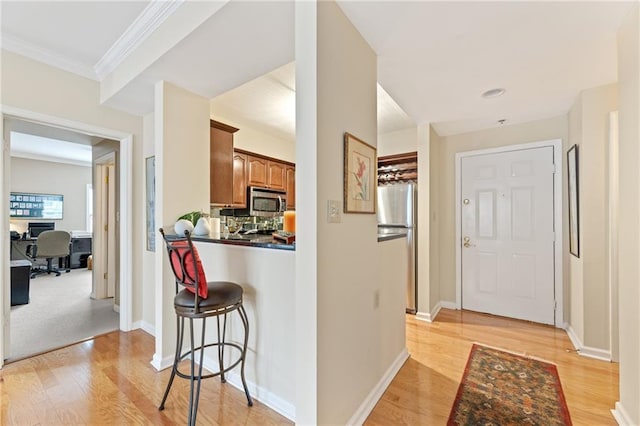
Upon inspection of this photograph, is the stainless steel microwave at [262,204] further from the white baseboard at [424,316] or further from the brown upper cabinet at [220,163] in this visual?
the white baseboard at [424,316]

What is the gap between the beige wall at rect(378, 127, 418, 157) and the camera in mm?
4109

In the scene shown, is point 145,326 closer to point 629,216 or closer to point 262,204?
point 262,204

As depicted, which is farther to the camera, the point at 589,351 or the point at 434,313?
the point at 434,313

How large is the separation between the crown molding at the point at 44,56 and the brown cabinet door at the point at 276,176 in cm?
220

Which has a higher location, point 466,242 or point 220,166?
point 220,166

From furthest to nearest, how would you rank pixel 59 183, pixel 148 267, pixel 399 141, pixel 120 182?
pixel 59 183 → pixel 399 141 → pixel 120 182 → pixel 148 267

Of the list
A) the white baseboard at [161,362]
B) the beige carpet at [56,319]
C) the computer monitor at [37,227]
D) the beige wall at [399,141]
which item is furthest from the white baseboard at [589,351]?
the computer monitor at [37,227]

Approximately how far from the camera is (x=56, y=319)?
323 centimetres

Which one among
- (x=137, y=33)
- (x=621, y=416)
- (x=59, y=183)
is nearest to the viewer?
(x=621, y=416)

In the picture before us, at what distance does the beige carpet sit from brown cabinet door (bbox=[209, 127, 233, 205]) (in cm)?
184

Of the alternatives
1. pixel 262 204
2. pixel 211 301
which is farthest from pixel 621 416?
pixel 262 204

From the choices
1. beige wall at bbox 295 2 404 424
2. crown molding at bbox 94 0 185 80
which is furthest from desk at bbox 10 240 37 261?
beige wall at bbox 295 2 404 424

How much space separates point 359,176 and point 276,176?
282 cm

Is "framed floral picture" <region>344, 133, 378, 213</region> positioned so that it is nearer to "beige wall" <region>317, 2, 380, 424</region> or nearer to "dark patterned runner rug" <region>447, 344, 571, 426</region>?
"beige wall" <region>317, 2, 380, 424</region>
